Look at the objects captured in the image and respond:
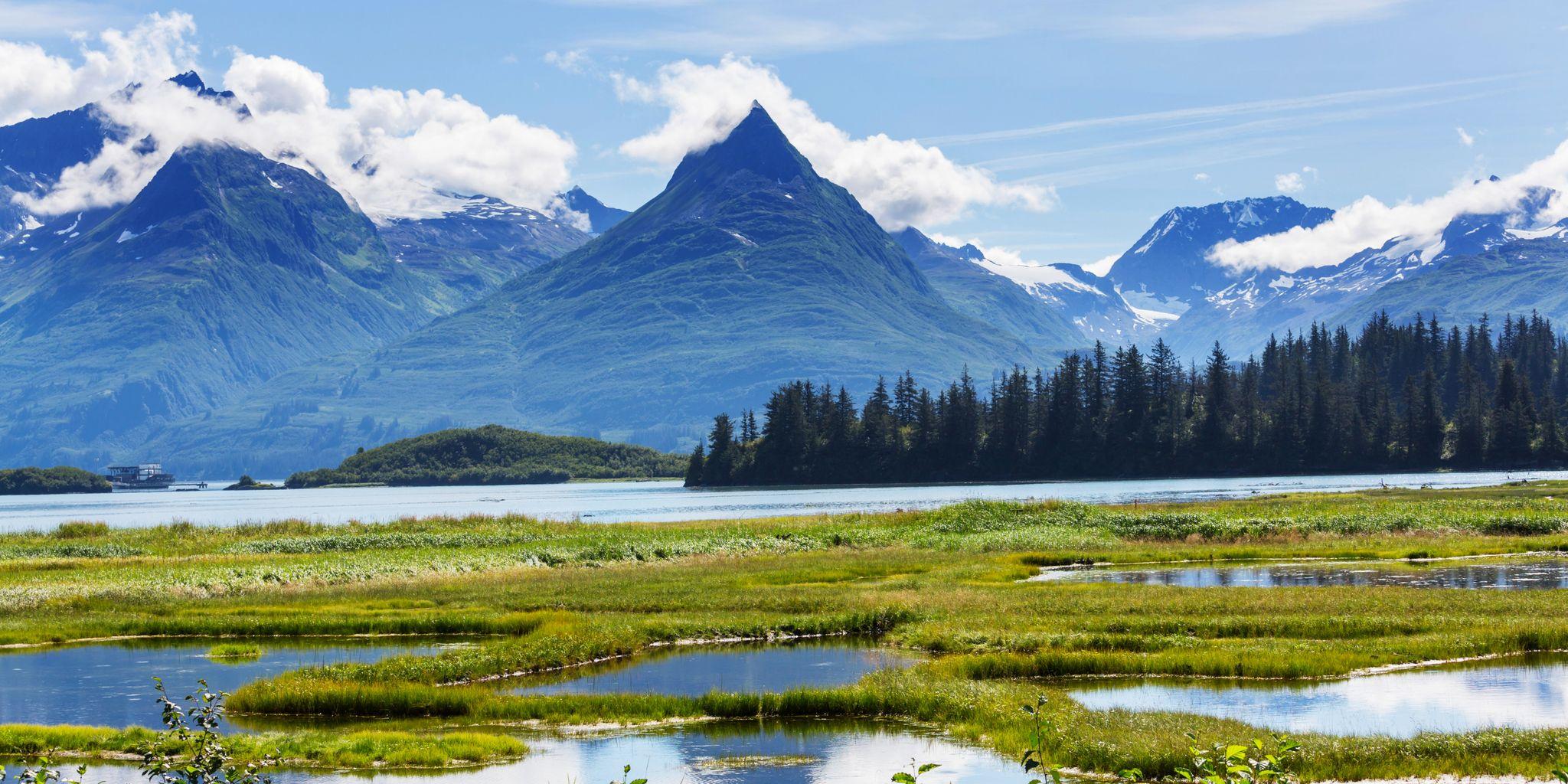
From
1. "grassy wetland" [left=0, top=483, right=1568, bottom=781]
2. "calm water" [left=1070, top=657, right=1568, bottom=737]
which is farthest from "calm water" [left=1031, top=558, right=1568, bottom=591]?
"calm water" [left=1070, top=657, right=1568, bottom=737]

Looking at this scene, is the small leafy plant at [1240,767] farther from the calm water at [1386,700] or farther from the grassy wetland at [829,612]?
the calm water at [1386,700]

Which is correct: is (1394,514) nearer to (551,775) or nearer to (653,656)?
(653,656)

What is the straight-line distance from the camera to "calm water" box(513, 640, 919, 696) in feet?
132

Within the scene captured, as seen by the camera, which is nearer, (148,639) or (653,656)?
(653,656)

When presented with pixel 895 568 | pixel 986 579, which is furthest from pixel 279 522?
pixel 986 579

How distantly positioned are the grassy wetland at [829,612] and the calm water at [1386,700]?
1.38 m

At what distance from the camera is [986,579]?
65562mm

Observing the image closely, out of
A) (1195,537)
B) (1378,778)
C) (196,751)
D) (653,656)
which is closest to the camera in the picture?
(196,751)

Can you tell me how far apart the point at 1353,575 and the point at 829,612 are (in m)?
26.9

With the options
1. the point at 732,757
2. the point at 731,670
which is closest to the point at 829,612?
the point at 731,670

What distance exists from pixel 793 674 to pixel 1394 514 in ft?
205

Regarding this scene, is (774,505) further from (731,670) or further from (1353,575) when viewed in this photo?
(731,670)

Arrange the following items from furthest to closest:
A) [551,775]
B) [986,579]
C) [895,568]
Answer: [895,568]
[986,579]
[551,775]

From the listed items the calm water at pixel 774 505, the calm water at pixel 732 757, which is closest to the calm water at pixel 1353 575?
the calm water at pixel 732 757
